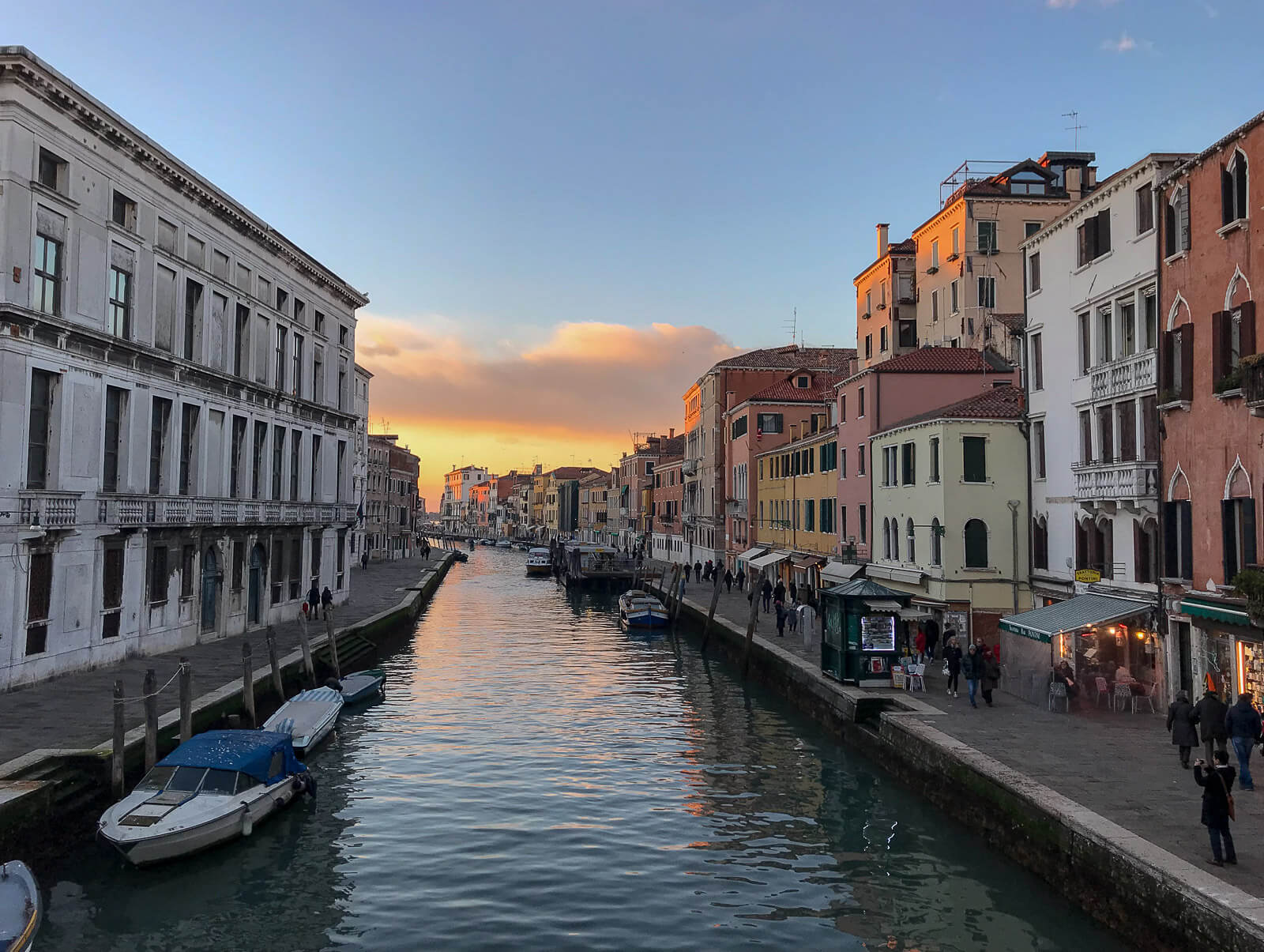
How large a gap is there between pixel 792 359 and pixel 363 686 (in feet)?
160

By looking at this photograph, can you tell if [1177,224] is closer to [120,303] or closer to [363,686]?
[363,686]

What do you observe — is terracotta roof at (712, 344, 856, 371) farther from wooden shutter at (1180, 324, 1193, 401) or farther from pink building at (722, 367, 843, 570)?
wooden shutter at (1180, 324, 1193, 401)

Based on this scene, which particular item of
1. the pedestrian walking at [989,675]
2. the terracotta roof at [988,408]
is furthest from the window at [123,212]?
the pedestrian walking at [989,675]

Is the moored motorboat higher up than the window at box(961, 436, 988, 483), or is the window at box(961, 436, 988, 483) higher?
the window at box(961, 436, 988, 483)

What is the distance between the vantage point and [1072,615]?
72.3 ft

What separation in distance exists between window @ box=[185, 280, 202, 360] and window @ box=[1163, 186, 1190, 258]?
2660cm

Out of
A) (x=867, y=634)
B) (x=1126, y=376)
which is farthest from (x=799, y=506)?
(x=1126, y=376)

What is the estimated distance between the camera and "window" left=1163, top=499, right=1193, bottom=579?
19.8m

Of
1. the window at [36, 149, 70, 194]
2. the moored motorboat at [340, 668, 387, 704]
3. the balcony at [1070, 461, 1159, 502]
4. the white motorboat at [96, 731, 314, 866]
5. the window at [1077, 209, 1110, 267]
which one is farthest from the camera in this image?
the moored motorboat at [340, 668, 387, 704]

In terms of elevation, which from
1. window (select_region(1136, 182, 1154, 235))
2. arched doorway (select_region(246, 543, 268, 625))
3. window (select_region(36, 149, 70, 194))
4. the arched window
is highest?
window (select_region(36, 149, 70, 194))

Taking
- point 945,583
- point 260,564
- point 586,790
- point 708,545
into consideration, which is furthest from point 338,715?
point 708,545

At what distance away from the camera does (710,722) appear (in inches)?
1061

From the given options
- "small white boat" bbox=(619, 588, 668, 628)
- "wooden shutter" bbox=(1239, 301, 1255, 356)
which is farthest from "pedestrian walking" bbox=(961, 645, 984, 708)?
"small white boat" bbox=(619, 588, 668, 628)

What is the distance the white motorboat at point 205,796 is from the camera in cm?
1453
